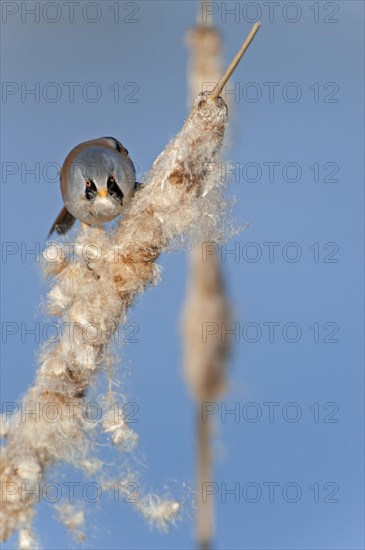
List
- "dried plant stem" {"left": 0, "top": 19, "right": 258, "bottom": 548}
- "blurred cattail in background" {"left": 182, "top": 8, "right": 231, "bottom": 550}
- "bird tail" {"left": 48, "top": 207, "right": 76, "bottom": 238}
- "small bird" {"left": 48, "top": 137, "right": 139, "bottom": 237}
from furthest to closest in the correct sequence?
"bird tail" {"left": 48, "top": 207, "right": 76, "bottom": 238} < "small bird" {"left": 48, "top": 137, "right": 139, "bottom": 237} < "dried plant stem" {"left": 0, "top": 19, "right": 258, "bottom": 548} < "blurred cattail in background" {"left": 182, "top": 8, "right": 231, "bottom": 550}

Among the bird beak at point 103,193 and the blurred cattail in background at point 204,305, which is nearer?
the blurred cattail in background at point 204,305

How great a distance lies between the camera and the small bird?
205 cm

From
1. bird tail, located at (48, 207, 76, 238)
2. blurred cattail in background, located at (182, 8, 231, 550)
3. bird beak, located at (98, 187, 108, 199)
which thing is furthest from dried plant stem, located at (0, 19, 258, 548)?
bird tail, located at (48, 207, 76, 238)

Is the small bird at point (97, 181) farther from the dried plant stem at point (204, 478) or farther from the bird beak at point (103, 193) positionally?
the dried plant stem at point (204, 478)

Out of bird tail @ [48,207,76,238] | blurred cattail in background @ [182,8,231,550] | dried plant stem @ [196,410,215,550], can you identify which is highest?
bird tail @ [48,207,76,238]

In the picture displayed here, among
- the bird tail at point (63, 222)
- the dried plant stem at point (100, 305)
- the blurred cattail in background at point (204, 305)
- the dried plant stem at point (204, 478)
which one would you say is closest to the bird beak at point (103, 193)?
the dried plant stem at point (100, 305)

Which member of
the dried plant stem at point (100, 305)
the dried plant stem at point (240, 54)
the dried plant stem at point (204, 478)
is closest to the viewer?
the dried plant stem at point (204, 478)

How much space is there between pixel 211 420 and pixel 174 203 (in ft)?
1.99

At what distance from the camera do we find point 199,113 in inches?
65.6

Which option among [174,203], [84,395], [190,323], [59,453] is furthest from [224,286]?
[59,453]

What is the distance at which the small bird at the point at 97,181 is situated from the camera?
6.73 ft

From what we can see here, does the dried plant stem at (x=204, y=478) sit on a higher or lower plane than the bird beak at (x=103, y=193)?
lower

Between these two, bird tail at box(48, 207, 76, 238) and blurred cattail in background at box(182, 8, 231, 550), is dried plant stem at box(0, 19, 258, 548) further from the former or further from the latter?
bird tail at box(48, 207, 76, 238)

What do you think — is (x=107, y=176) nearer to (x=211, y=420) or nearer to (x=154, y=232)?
(x=154, y=232)
